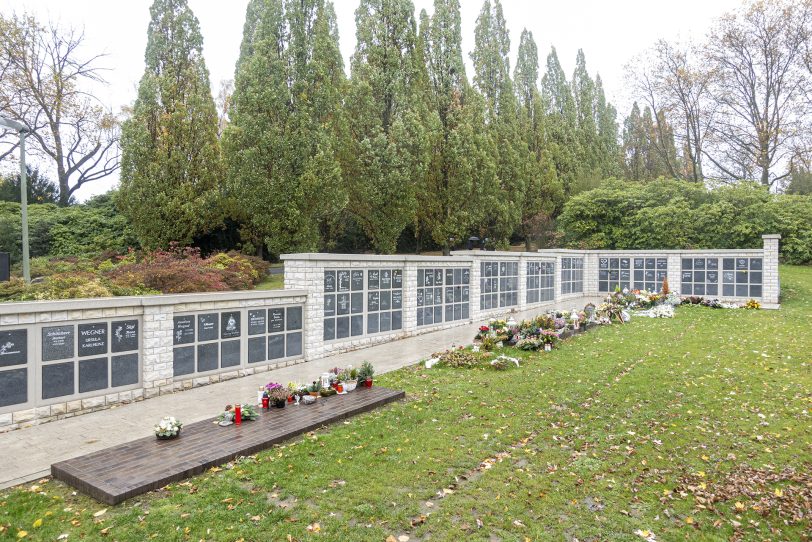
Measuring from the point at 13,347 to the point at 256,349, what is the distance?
3680 millimetres

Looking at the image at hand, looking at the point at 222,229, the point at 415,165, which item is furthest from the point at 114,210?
the point at 415,165

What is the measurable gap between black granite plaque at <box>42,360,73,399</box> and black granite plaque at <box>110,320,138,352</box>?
0.61 metres

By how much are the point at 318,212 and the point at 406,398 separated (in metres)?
10.8

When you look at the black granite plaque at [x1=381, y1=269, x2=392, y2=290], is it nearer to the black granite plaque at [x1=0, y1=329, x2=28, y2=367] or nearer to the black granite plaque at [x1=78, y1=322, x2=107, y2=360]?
the black granite plaque at [x1=78, y1=322, x2=107, y2=360]

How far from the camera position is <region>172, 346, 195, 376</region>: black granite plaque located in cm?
784

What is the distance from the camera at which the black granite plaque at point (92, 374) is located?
676cm

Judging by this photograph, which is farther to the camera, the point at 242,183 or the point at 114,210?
the point at 114,210

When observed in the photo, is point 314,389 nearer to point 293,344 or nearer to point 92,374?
point 293,344

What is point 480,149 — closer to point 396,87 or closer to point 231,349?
point 396,87

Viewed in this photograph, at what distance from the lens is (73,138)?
2697 cm

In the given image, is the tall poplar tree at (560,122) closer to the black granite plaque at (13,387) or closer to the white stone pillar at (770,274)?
the white stone pillar at (770,274)

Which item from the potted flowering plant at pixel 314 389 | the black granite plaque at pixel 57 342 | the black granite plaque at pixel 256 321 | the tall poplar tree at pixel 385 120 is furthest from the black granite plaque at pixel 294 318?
the tall poplar tree at pixel 385 120

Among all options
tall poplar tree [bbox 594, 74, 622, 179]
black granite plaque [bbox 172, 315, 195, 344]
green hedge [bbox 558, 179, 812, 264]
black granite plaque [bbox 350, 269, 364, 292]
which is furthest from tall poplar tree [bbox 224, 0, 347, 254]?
tall poplar tree [bbox 594, 74, 622, 179]

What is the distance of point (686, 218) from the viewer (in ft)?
76.2
